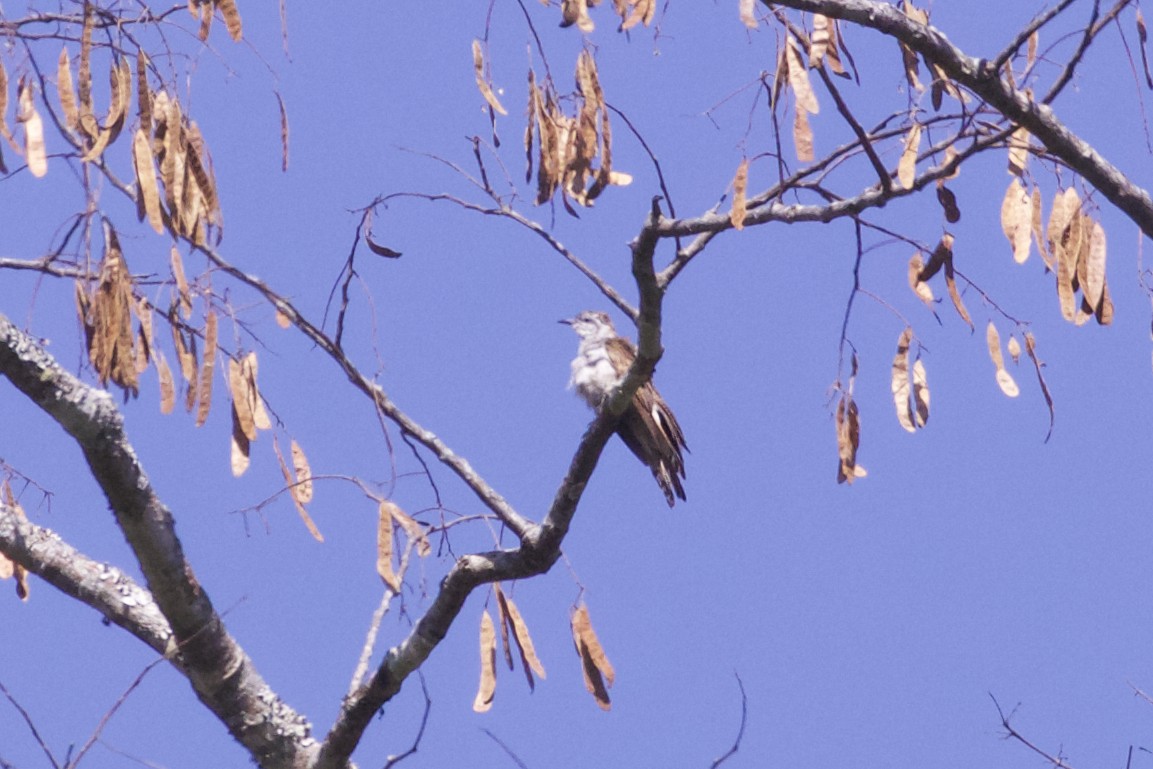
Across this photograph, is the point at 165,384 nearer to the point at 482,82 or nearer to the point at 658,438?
the point at 482,82

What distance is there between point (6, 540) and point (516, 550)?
4.68ft

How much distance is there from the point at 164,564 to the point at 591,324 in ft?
16.6

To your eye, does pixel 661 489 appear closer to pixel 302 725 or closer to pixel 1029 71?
pixel 302 725

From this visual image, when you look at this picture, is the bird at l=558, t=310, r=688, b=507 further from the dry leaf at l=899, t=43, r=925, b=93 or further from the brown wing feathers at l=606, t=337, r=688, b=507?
the dry leaf at l=899, t=43, r=925, b=93

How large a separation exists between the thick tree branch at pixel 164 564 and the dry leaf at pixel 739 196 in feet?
5.08

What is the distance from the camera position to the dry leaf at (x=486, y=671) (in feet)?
12.9

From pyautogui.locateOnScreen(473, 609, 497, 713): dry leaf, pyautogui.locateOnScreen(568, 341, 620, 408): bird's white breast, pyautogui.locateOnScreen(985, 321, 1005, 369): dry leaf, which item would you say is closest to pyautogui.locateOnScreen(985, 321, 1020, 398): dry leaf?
pyautogui.locateOnScreen(985, 321, 1005, 369): dry leaf

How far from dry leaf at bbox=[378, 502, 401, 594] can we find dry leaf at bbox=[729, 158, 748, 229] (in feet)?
3.88

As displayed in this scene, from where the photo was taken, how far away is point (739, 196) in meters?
3.15

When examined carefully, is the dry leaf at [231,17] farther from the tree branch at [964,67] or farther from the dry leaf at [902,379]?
the dry leaf at [902,379]

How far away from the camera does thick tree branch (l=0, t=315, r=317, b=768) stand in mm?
3289

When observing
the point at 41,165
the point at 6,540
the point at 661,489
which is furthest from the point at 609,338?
the point at 41,165

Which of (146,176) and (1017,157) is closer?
(146,176)

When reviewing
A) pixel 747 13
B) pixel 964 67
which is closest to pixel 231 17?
pixel 747 13
